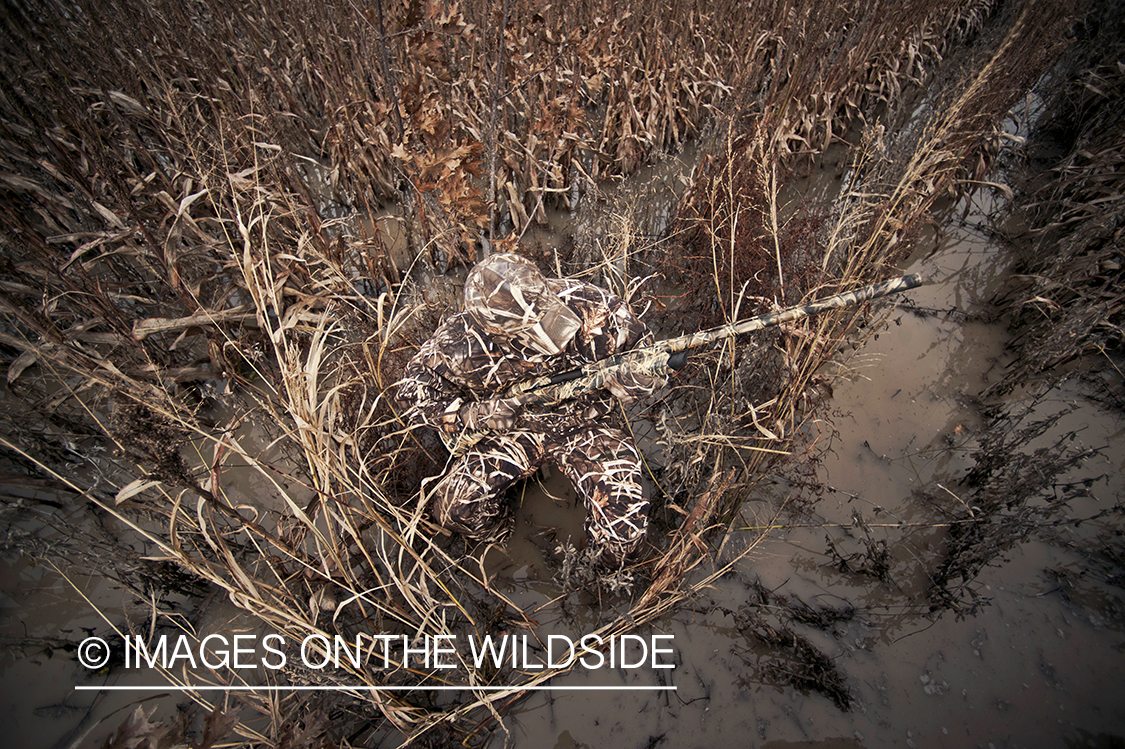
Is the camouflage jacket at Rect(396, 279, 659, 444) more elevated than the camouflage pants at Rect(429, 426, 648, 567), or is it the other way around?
the camouflage jacket at Rect(396, 279, 659, 444)

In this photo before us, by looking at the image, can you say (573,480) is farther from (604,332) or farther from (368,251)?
(368,251)

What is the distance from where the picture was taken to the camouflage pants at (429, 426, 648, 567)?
70.3 inches

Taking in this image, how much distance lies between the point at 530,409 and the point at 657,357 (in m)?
0.61

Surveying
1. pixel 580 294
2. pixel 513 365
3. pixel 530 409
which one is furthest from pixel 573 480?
pixel 580 294

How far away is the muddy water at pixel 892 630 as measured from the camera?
63.7 inches

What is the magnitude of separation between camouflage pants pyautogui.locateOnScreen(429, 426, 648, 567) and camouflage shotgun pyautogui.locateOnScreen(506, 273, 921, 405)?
24 centimetres

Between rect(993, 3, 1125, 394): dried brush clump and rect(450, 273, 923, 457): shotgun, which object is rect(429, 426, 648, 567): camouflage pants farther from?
rect(993, 3, 1125, 394): dried brush clump

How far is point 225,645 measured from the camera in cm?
Answer: 187

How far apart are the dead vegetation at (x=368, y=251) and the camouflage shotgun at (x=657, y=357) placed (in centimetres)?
16

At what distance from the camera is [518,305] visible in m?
1.58

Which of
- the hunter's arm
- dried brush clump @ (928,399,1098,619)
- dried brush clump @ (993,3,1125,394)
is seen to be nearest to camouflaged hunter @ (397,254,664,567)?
the hunter's arm

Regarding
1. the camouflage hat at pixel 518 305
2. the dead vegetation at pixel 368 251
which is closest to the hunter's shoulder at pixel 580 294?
the camouflage hat at pixel 518 305

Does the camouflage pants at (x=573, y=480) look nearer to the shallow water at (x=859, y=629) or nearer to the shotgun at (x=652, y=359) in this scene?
the shotgun at (x=652, y=359)

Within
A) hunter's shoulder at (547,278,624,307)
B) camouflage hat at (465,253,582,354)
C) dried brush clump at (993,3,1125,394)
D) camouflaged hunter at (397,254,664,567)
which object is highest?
camouflage hat at (465,253,582,354)
